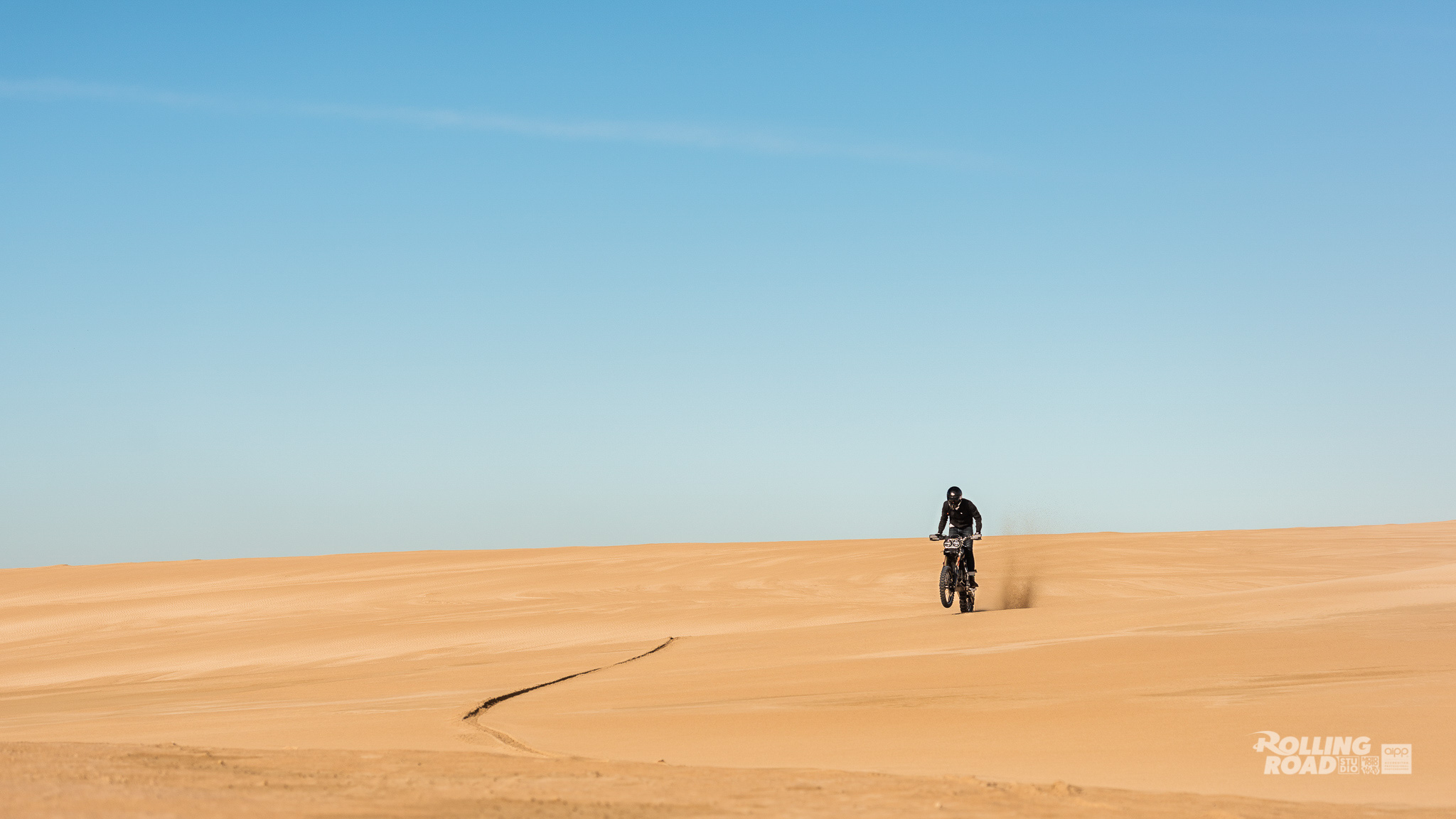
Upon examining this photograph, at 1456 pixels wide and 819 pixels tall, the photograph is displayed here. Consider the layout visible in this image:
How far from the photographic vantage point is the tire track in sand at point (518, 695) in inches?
313

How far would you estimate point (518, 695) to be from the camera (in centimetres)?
1072

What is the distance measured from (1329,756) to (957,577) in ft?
30.8

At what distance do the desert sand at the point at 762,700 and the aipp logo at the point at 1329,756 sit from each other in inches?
5.8

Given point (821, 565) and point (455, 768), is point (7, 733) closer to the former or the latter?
point (455, 768)

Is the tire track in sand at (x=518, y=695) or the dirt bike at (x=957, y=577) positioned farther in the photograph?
the dirt bike at (x=957, y=577)

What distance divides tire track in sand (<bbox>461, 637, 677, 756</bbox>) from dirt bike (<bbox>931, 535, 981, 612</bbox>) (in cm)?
377

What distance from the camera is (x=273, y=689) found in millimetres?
12719

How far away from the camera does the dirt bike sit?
15969 mm

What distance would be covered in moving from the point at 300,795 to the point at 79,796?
3.07 ft

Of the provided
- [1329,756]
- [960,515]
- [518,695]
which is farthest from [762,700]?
[960,515]

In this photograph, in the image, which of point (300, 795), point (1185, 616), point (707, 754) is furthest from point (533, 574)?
point (300, 795)

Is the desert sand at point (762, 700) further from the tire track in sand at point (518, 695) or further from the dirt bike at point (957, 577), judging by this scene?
the dirt bike at point (957, 577)

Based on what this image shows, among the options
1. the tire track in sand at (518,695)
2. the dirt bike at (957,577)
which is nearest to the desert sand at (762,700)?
the tire track in sand at (518,695)

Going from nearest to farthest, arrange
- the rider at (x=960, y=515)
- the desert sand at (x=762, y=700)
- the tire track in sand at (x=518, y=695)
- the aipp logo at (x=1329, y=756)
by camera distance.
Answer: the desert sand at (x=762, y=700), the aipp logo at (x=1329, y=756), the tire track in sand at (x=518, y=695), the rider at (x=960, y=515)
